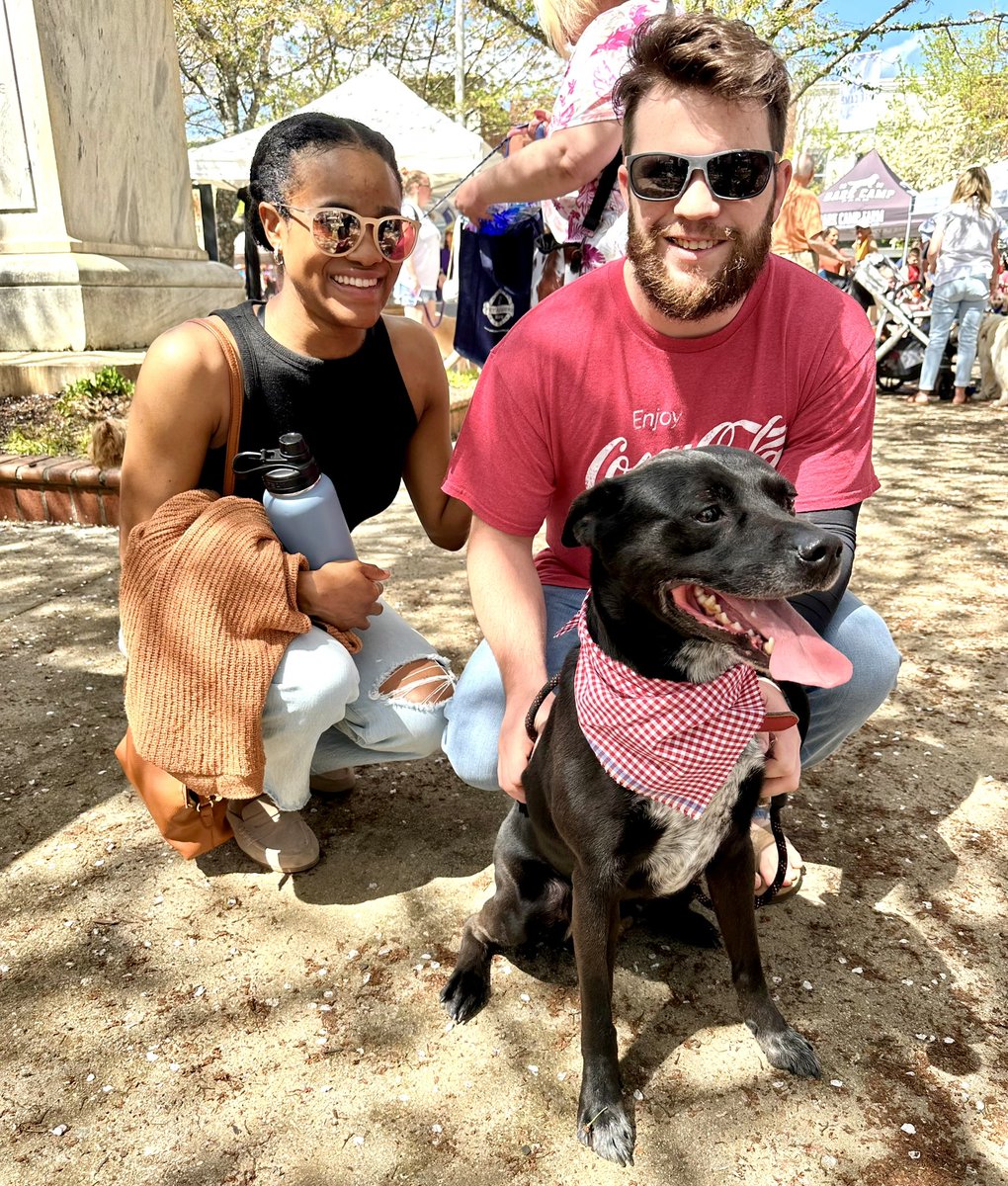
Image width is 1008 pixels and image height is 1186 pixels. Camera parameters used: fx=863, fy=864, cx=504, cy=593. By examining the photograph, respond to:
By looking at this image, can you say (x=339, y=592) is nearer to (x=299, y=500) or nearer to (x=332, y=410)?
(x=299, y=500)

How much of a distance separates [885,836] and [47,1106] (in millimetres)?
2345

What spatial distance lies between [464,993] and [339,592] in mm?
1067

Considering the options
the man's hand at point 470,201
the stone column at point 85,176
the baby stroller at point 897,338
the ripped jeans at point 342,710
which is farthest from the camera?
the baby stroller at point 897,338

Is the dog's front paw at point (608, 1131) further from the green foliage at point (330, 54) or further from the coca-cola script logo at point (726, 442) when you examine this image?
the green foliage at point (330, 54)

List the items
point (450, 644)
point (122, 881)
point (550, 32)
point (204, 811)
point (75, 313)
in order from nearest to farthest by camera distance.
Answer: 1. point (204, 811)
2. point (122, 881)
3. point (550, 32)
4. point (450, 644)
5. point (75, 313)

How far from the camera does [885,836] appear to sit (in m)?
2.69

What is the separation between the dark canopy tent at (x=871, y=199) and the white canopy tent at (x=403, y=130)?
1516 centimetres

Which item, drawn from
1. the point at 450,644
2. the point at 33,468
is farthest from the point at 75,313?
the point at 450,644

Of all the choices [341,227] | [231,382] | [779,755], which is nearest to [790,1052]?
[779,755]

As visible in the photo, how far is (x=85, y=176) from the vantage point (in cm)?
637

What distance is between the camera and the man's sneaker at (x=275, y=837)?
2.54 m

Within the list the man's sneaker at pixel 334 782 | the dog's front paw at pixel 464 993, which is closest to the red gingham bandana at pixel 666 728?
the dog's front paw at pixel 464 993

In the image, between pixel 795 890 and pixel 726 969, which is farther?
pixel 795 890

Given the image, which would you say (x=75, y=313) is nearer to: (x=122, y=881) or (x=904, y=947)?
(x=122, y=881)
